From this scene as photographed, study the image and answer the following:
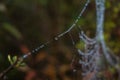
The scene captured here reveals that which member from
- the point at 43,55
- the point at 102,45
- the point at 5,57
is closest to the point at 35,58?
the point at 43,55

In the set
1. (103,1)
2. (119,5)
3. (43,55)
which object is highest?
(103,1)

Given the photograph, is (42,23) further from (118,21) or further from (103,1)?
(103,1)

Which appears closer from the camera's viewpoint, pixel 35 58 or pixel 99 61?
pixel 99 61

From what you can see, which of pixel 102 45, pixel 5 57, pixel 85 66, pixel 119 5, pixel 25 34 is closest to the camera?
pixel 85 66

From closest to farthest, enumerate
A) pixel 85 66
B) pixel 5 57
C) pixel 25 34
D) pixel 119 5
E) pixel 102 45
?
pixel 85 66 → pixel 119 5 → pixel 102 45 → pixel 5 57 → pixel 25 34

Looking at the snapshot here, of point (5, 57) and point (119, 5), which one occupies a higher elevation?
point (119, 5)

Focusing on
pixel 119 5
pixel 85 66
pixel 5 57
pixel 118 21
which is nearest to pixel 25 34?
pixel 5 57
